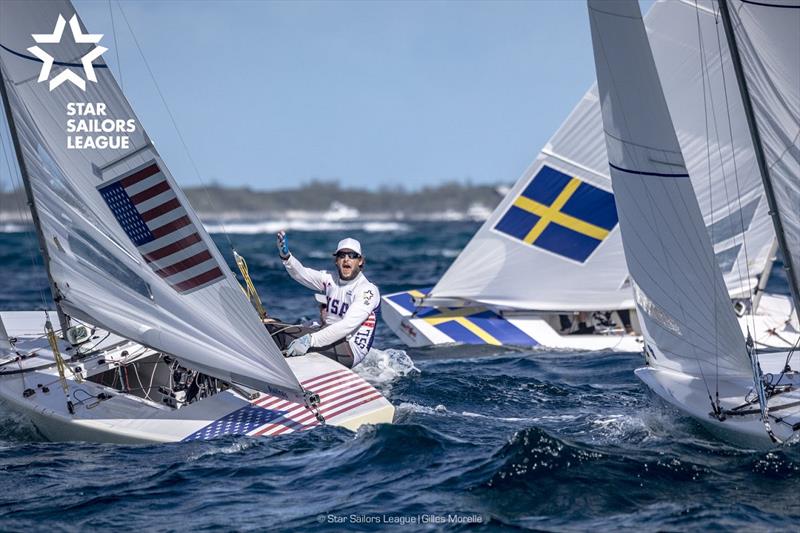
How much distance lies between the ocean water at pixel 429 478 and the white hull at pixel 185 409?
0.35 ft

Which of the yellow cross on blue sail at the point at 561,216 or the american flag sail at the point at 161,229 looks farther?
the yellow cross on blue sail at the point at 561,216

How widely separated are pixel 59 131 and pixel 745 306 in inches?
326

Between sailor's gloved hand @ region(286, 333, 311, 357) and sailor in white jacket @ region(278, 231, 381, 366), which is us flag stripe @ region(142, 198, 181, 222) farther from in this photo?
sailor's gloved hand @ region(286, 333, 311, 357)

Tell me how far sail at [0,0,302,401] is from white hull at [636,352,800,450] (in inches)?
97.4

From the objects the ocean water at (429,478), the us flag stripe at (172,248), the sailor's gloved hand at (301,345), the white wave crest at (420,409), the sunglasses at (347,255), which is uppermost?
the us flag stripe at (172,248)

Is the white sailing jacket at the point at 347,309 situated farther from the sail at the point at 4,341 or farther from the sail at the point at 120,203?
the sail at the point at 4,341

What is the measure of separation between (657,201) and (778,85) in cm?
103

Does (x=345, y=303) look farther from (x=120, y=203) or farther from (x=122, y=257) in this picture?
(x=120, y=203)

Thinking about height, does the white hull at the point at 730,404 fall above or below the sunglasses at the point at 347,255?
below

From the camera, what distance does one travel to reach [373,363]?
991 cm

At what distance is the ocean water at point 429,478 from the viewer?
5.48 m

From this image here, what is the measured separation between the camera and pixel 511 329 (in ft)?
39.8

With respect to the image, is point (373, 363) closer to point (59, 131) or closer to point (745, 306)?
point (59, 131)

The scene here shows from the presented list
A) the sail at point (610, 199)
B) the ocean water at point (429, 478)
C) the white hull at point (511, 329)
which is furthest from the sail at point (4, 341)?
the sail at point (610, 199)
